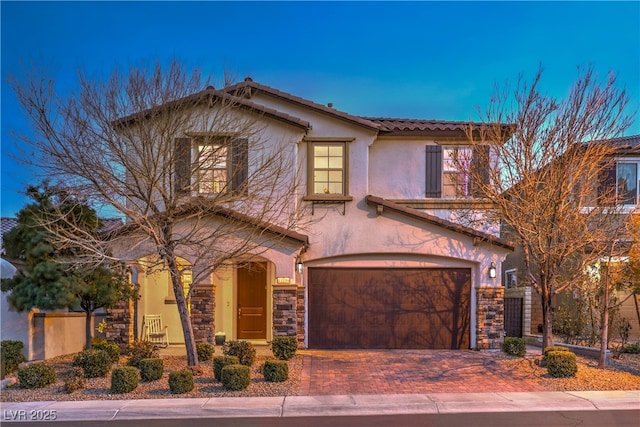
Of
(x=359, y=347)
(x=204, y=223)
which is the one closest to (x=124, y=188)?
(x=204, y=223)

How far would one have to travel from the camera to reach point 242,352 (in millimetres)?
11930

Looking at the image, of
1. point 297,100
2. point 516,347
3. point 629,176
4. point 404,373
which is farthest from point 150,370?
point 629,176

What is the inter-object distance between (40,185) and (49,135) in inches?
66.0

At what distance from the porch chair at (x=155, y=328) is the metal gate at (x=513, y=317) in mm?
12105

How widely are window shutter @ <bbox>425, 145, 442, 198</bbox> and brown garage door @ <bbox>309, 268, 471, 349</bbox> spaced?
2.60m

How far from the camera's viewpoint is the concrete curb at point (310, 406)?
862 centimetres

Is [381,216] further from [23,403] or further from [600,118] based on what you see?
[23,403]

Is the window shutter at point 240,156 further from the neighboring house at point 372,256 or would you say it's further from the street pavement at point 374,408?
the street pavement at point 374,408

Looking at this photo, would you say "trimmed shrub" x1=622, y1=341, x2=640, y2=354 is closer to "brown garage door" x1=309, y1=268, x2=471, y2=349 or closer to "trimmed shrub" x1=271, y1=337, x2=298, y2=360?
"brown garage door" x1=309, y1=268, x2=471, y2=349

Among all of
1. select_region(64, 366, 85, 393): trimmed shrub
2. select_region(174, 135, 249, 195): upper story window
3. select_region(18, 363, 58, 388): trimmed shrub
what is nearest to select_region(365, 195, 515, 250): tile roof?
select_region(174, 135, 249, 195): upper story window

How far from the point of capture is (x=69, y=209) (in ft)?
38.1

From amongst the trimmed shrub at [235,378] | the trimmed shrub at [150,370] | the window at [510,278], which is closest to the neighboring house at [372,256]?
the trimmed shrub at [150,370]

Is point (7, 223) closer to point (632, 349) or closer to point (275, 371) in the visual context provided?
point (275, 371)

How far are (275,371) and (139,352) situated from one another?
3.80m
